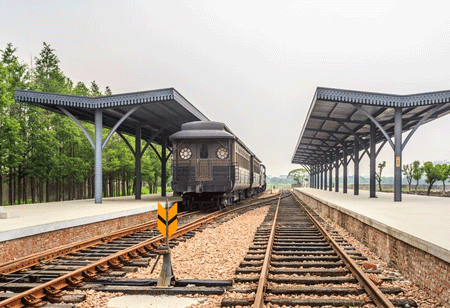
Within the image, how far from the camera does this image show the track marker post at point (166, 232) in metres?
6.52

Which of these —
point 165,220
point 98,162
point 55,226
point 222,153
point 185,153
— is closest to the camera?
point 165,220

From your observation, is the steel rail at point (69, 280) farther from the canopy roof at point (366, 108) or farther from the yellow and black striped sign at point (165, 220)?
the canopy roof at point (366, 108)

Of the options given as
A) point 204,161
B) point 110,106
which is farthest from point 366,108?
point 110,106

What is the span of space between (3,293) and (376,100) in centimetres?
1779

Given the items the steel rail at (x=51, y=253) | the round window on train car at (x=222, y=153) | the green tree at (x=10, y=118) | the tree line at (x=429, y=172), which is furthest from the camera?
the tree line at (x=429, y=172)

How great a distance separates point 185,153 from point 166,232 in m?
12.0

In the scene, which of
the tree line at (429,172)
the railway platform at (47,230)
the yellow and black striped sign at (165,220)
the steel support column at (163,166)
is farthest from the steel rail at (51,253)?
the tree line at (429,172)

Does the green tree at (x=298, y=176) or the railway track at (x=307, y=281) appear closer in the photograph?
the railway track at (x=307, y=281)

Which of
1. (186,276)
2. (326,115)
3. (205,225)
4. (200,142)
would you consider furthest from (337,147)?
(186,276)

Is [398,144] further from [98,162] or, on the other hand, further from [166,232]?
[166,232]

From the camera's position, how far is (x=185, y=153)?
754 inches

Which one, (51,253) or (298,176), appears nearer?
(51,253)

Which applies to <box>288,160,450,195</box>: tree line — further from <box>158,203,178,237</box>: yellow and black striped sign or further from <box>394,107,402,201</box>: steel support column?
<box>158,203,178,237</box>: yellow and black striped sign

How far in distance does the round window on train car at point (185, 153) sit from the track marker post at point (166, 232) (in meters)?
11.0
